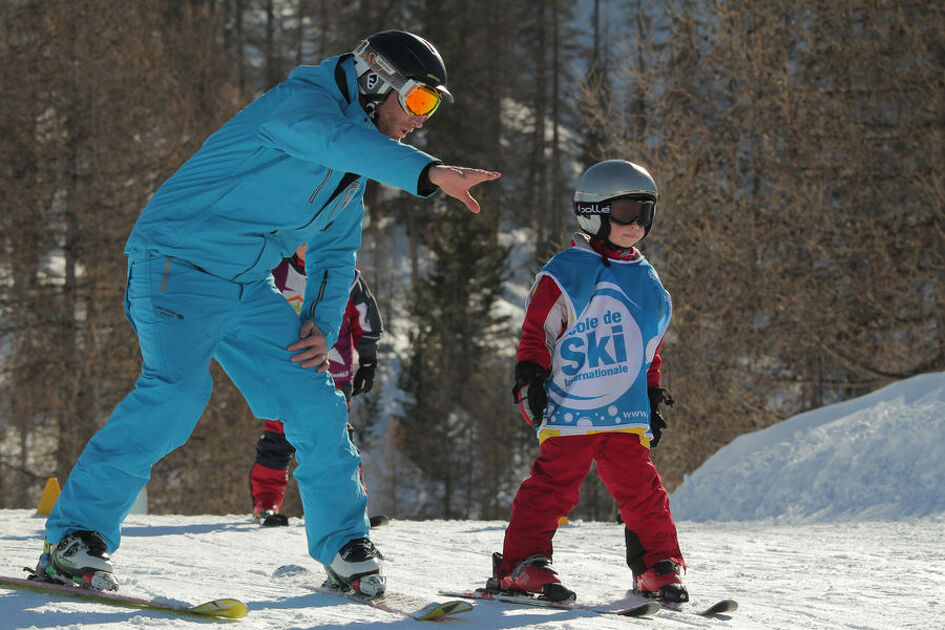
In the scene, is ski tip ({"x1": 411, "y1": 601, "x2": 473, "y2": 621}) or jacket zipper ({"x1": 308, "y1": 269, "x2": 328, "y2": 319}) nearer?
ski tip ({"x1": 411, "y1": 601, "x2": 473, "y2": 621})

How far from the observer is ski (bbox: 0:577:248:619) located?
9.39 ft

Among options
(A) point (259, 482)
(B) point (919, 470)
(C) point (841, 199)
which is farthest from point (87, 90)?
(B) point (919, 470)

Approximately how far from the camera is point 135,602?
289 cm

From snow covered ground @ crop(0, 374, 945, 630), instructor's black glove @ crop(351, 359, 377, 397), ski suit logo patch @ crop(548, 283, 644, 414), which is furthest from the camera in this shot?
instructor's black glove @ crop(351, 359, 377, 397)

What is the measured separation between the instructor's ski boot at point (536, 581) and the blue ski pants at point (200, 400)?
60 cm

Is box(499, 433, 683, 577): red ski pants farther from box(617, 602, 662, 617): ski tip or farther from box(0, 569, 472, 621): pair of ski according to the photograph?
box(0, 569, 472, 621): pair of ski

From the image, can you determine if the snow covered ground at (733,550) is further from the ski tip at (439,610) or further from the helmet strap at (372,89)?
the helmet strap at (372,89)

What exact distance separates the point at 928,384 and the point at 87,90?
50.7 feet

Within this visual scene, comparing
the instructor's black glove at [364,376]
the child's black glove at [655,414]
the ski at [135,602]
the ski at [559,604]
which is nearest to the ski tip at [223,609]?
the ski at [135,602]

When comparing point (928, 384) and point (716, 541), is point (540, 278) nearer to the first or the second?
point (716, 541)

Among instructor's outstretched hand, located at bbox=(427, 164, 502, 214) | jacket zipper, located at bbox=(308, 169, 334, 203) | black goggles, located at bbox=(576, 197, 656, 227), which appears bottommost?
instructor's outstretched hand, located at bbox=(427, 164, 502, 214)

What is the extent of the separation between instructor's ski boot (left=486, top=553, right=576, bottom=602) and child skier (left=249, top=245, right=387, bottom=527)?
263 centimetres

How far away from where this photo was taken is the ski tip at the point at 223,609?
2850 millimetres

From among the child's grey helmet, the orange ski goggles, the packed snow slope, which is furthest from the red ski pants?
the packed snow slope
